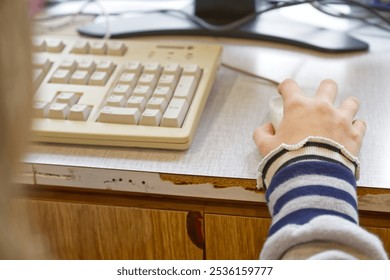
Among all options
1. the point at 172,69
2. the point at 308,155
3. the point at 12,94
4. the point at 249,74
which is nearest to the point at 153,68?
the point at 172,69

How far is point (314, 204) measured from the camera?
1.85ft

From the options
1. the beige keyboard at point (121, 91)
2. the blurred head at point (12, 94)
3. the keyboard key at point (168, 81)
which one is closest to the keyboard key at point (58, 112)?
the beige keyboard at point (121, 91)

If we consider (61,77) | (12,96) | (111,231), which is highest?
(12,96)

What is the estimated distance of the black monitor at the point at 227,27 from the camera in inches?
35.2

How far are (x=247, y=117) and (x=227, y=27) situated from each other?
24cm

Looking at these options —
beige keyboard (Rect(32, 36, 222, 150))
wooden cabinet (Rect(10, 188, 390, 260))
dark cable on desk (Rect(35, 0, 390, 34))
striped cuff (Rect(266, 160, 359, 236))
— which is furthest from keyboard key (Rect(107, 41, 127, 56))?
striped cuff (Rect(266, 160, 359, 236))

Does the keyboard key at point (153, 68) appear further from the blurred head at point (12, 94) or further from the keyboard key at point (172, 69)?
the blurred head at point (12, 94)

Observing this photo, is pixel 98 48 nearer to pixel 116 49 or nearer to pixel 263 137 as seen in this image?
pixel 116 49

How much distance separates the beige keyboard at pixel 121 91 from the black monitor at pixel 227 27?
10cm

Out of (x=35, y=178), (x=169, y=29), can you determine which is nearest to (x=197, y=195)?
(x=35, y=178)

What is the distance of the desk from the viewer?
0.63m

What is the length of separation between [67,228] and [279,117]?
0.84 feet

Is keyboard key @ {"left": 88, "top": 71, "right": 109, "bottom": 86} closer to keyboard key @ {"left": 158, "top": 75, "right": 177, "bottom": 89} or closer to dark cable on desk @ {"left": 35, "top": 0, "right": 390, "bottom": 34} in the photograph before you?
keyboard key @ {"left": 158, "top": 75, "right": 177, "bottom": 89}
